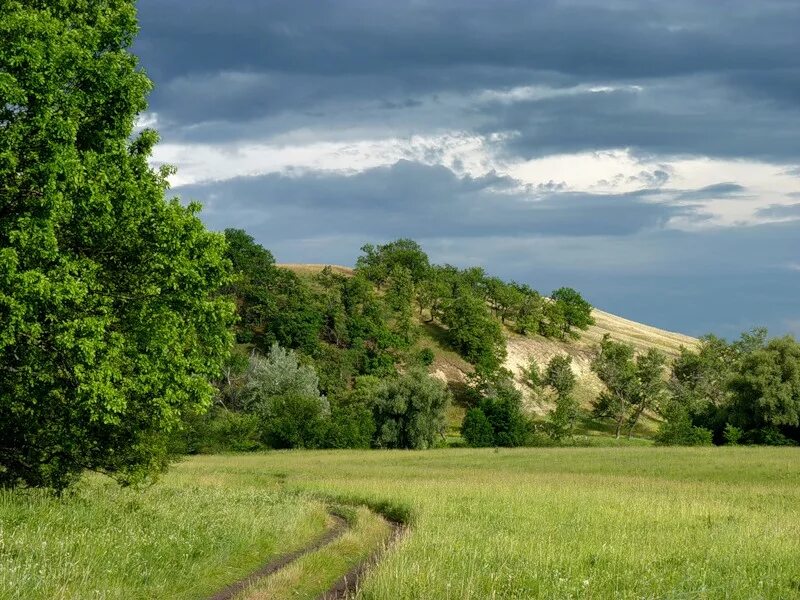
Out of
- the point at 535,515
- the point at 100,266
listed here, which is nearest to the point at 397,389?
the point at 535,515

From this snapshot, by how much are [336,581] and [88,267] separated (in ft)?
32.0

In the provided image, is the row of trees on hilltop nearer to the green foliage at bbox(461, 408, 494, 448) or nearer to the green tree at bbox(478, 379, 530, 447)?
the green foliage at bbox(461, 408, 494, 448)

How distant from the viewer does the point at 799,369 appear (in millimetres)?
103250

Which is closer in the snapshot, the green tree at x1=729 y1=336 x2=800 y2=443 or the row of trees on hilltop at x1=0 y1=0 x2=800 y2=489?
the row of trees on hilltop at x1=0 y1=0 x2=800 y2=489

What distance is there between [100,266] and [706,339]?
16037 centimetres

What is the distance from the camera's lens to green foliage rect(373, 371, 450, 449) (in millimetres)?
92000

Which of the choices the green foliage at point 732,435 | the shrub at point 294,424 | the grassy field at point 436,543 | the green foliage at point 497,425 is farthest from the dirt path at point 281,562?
the green foliage at point 732,435

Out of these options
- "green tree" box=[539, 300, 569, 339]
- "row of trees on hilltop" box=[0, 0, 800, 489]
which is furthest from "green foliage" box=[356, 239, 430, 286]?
"row of trees on hilltop" box=[0, 0, 800, 489]

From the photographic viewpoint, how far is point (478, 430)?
319 ft

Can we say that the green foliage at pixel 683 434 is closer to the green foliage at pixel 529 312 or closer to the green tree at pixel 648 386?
the green tree at pixel 648 386

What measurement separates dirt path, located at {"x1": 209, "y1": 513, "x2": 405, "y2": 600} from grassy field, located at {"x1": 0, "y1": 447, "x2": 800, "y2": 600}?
0.39 metres

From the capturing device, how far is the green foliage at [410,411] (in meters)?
92.0

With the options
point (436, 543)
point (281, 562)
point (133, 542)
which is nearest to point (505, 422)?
point (436, 543)

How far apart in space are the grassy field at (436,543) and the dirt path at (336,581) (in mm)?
392
